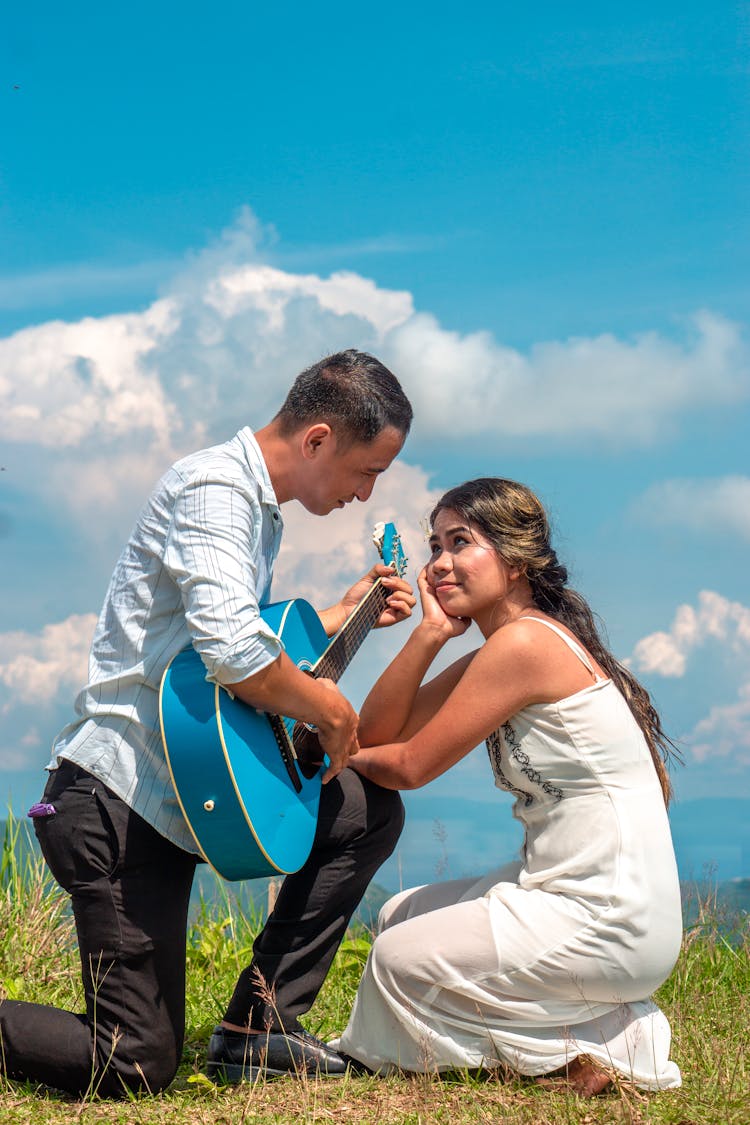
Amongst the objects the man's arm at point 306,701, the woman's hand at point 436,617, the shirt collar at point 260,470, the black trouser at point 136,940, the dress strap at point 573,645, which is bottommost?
the black trouser at point 136,940

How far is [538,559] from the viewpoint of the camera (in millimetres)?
4145

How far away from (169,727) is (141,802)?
1.16 feet

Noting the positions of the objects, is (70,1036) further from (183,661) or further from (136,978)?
(183,661)

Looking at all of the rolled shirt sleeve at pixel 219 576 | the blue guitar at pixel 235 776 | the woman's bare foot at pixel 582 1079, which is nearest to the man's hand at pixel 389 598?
the blue guitar at pixel 235 776

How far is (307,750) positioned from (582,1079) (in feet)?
4.57

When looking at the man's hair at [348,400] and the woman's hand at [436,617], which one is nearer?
the man's hair at [348,400]

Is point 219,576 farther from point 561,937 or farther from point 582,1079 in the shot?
point 582,1079

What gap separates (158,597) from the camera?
3.81 meters

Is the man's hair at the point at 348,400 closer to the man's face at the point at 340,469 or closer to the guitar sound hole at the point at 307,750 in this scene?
the man's face at the point at 340,469

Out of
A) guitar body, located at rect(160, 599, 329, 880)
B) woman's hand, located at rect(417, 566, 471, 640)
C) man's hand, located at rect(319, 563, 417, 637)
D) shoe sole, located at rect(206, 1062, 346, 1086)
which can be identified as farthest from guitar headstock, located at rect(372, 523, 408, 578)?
shoe sole, located at rect(206, 1062, 346, 1086)

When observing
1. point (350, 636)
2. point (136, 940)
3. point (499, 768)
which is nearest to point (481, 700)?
point (499, 768)

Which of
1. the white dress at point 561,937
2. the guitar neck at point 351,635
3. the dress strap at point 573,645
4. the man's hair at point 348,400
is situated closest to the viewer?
the white dress at point 561,937

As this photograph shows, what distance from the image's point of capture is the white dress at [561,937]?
370cm

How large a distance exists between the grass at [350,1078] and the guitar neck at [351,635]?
4.59 ft
